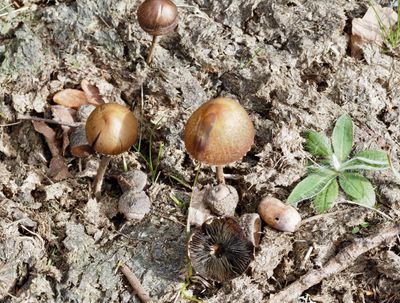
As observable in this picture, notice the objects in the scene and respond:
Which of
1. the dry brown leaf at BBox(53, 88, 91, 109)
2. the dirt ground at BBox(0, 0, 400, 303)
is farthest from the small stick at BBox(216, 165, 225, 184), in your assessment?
the dry brown leaf at BBox(53, 88, 91, 109)

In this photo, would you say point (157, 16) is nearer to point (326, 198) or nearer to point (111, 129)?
point (111, 129)

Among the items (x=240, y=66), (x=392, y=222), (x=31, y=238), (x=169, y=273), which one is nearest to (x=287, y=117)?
(x=240, y=66)

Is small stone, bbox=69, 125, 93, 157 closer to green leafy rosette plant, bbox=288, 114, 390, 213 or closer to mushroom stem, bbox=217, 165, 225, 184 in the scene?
mushroom stem, bbox=217, 165, 225, 184

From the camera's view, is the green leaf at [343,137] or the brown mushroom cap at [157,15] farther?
the brown mushroom cap at [157,15]

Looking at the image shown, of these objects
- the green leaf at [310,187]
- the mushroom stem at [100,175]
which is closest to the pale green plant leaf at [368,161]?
the green leaf at [310,187]

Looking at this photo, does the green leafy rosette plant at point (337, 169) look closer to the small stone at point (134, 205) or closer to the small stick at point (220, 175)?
the small stick at point (220, 175)

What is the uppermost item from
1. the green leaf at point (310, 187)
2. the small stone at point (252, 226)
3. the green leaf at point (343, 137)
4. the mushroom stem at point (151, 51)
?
the mushroom stem at point (151, 51)

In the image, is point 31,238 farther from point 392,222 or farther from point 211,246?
point 392,222
